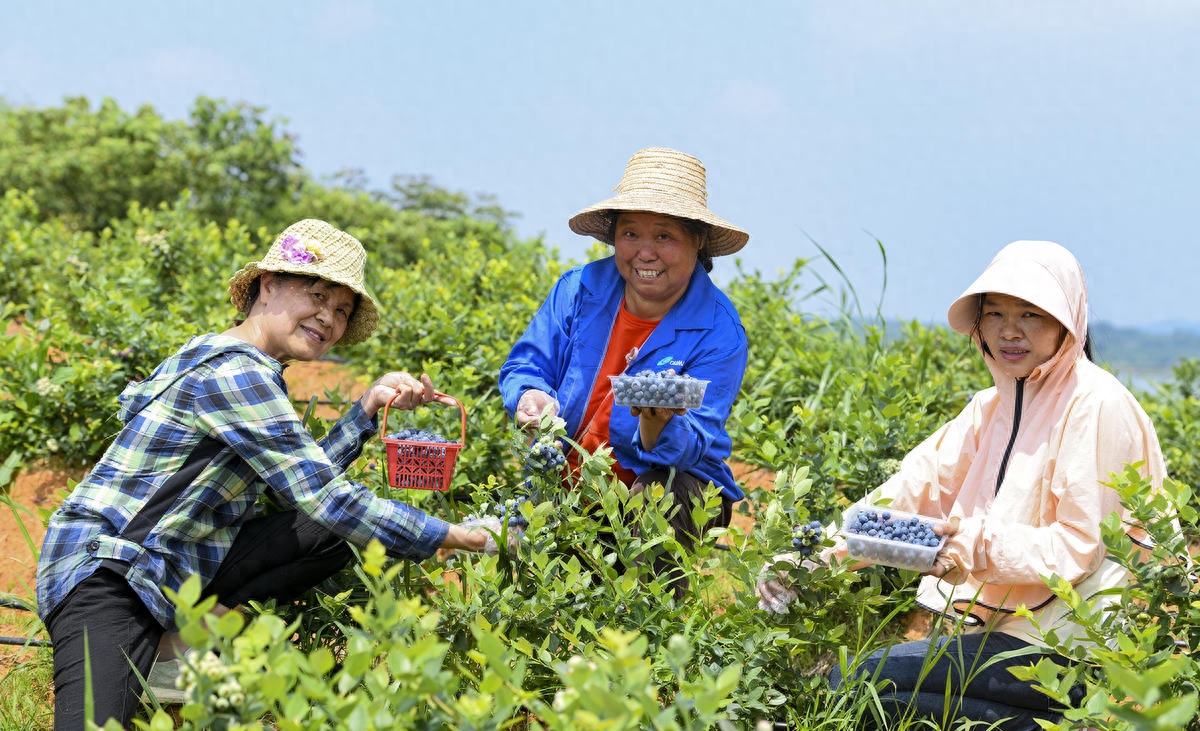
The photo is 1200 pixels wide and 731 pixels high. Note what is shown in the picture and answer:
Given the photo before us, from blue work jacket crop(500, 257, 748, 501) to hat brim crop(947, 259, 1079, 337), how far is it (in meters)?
0.79

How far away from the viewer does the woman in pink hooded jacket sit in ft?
8.09

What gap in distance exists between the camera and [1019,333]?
2621 millimetres

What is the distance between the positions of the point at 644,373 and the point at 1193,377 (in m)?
4.37

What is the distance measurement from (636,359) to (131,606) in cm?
151

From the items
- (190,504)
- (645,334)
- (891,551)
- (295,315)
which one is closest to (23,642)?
(190,504)

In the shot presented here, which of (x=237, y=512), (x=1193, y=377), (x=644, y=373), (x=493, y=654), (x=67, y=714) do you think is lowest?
(x=67, y=714)

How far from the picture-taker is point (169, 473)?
2.47m

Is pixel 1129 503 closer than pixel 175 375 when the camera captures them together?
Yes

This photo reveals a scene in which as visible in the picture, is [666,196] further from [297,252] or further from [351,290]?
[297,252]

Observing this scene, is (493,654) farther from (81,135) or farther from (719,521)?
(81,135)

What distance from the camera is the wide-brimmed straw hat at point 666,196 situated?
313 cm

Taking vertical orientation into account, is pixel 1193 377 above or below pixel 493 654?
above

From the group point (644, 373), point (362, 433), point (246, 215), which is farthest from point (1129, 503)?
point (246, 215)

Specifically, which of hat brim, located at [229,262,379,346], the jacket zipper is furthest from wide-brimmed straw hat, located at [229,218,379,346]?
the jacket zipper
